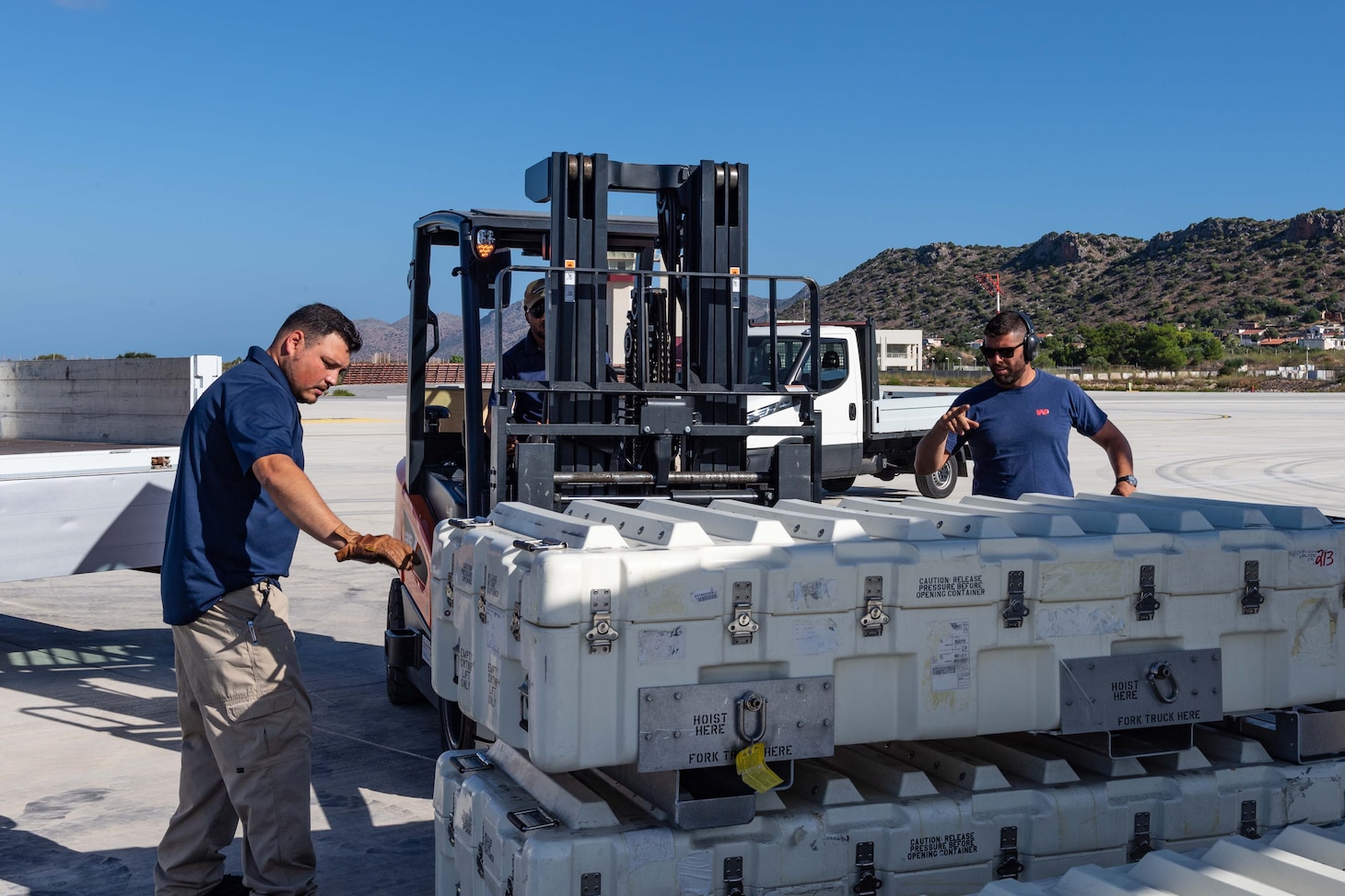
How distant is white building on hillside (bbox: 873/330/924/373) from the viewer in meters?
91.2

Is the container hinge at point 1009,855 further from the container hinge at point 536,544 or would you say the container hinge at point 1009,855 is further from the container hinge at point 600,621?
the container hinge at point 536,544

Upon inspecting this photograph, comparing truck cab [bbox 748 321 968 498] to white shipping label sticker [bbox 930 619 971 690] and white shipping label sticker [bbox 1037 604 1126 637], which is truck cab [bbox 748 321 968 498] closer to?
white shipping label sticker [bbox 1037 604 1126 637]

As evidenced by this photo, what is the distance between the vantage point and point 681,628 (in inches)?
126

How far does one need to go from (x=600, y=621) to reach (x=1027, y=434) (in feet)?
9.22

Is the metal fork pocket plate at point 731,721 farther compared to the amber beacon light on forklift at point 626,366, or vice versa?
the amber beacon light on forklift at point 626,366

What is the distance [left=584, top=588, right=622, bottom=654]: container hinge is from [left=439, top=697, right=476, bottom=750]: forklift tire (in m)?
2.31

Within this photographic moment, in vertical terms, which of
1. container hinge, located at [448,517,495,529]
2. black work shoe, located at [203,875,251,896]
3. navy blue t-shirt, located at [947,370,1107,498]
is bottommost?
black work shoe, located at [203,875,251,896]

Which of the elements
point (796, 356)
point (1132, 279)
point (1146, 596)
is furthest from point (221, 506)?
point (1132, 279)

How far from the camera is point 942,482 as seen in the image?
16859 mm

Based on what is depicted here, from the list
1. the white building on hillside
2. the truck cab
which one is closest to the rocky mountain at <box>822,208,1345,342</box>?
the white building on hillside

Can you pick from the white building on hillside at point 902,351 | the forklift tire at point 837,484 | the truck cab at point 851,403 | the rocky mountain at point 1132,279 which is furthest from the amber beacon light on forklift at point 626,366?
the rocky mountain at point 1132,279

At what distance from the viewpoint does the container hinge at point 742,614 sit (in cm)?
323

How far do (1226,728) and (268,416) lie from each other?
129 inches

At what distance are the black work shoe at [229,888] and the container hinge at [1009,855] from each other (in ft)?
8.15
